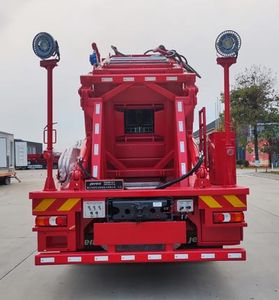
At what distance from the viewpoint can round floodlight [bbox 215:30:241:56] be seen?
18.8 feet

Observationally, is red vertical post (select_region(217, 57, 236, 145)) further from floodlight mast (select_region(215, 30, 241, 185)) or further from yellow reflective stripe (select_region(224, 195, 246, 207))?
yellow reflective stripe (select_region(224, 195, 246, 207))

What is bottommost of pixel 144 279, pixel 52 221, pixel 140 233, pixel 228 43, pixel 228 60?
pixel 144 279

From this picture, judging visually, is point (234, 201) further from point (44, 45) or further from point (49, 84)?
point (44, 45)

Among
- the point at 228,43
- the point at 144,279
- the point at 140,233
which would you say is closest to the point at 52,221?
the point at 140,233

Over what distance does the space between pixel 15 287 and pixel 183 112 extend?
3.08m

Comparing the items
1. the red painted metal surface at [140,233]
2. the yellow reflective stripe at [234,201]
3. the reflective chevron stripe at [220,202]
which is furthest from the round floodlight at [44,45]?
the yellow reflective stripe at [234,201]

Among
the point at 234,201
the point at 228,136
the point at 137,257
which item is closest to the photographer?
the point at 137,257

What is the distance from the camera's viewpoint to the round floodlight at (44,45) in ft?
18.8

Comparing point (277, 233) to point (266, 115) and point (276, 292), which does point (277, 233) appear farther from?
point (266, 115)

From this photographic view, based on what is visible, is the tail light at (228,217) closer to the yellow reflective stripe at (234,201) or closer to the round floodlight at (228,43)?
the yellow reflective stripe at (234,201)

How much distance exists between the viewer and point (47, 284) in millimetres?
6051

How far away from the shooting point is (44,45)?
5750 mm

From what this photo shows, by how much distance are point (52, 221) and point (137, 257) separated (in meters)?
1.03

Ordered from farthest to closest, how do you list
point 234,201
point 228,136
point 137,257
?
1. point 228,136
2. point 234,201
3. point 137,257
